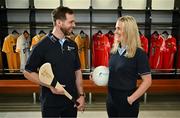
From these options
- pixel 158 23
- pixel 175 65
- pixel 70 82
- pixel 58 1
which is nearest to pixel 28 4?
pixel 58 1

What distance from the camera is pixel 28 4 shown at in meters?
5.29

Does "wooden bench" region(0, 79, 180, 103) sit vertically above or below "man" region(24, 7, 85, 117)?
below

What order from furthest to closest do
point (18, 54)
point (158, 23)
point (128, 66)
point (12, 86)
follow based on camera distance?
point (158, 23)
point (18, 54)
point (12, 86)
point (128, 66)

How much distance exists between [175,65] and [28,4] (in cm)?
314

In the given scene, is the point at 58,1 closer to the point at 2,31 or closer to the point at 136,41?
the point at 2,31

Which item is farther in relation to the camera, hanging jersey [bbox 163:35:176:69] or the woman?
hanging jersey [bbox 163:35:176:69]

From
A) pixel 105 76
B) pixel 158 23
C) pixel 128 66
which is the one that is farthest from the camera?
pixel 158 23

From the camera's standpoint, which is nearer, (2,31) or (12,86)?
(12,86)

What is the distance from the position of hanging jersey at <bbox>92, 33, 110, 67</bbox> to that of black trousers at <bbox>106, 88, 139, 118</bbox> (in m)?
2.64

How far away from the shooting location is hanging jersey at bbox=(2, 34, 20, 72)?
4.84m

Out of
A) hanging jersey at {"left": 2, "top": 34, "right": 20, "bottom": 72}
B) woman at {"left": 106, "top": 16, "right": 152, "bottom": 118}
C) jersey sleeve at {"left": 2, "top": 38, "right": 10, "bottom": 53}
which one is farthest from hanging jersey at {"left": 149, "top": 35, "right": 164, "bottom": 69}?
woman at {"left": 106, "top": 16, "right": 152, "bottom": 118}

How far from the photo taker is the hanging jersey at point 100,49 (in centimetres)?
489

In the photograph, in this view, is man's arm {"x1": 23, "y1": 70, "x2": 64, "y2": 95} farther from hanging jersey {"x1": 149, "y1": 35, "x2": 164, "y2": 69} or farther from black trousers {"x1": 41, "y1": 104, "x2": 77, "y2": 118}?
hanging jersey {"x1": 149, "y1": 35, "x2": 164, "y2": 69}

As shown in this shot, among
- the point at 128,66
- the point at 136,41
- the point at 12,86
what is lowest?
the point at 12,86
